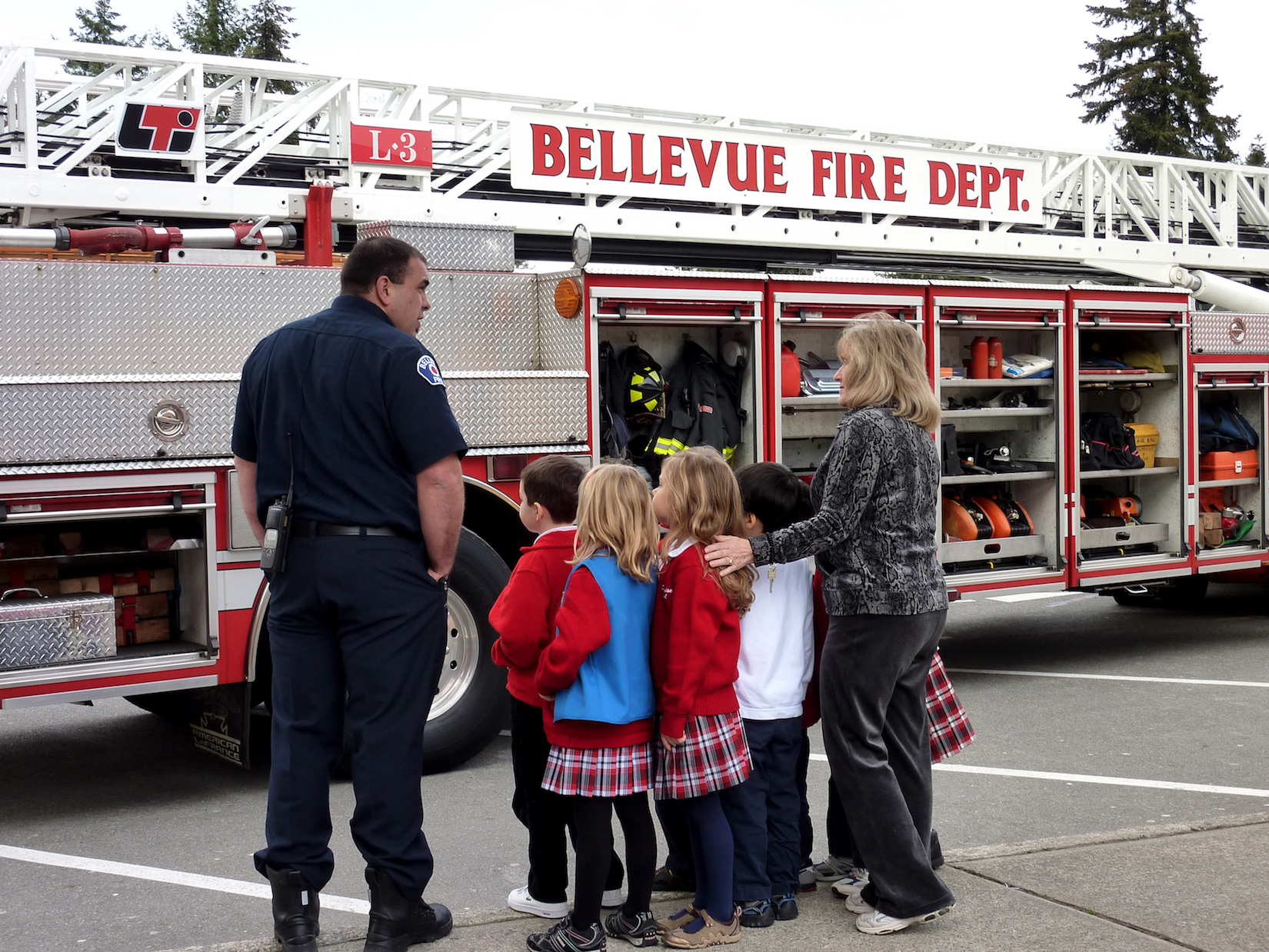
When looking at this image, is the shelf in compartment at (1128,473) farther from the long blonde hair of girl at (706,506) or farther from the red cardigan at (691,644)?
the red cardigan at (691,644)

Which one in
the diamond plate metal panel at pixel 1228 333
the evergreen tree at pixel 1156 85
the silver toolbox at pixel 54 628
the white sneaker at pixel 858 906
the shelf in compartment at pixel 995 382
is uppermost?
the evergreen tree at pixel 1156 85

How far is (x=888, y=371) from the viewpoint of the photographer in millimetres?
3783

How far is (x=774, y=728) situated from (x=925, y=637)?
0.51 metres

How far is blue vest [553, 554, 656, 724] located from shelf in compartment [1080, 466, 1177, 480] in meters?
5.35

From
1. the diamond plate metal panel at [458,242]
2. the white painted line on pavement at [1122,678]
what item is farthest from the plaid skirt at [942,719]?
the white painted line on pavement at [1122,678]

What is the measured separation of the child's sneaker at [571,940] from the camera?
3514 millimetres

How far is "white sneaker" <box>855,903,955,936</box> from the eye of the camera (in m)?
3.70

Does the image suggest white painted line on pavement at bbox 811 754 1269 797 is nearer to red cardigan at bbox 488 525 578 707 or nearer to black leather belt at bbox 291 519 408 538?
red cardigan at bbox 488 525 578 707

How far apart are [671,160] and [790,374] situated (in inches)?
121

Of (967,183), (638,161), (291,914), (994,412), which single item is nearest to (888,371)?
(291,914)

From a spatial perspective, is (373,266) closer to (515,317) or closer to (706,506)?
(706,506)

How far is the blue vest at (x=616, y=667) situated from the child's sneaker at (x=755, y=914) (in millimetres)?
659

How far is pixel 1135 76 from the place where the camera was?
1569 inches

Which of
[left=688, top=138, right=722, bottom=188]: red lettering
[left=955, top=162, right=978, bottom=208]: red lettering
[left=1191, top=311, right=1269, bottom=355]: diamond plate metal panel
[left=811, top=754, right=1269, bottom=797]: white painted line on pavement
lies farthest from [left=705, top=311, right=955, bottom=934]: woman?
[left=955, top=162, right=978, bottom=208]: red lettering
